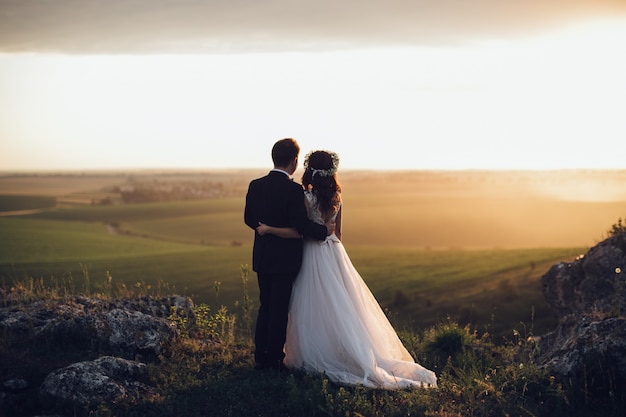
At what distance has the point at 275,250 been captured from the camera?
8.48 metres

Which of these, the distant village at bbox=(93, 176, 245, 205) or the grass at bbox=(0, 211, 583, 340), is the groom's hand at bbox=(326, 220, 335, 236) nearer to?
the grass at bbox=(0, 211, 583, 340)

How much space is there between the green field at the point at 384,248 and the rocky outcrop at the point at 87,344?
3.40 ft

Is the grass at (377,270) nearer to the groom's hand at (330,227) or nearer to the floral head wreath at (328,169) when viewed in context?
the groom's hand at (330,227)

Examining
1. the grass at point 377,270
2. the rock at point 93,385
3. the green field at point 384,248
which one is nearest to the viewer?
the rock at point 93,385

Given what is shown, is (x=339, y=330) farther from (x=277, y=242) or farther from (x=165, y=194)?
(x=165, y=194)

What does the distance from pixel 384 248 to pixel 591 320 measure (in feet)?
139

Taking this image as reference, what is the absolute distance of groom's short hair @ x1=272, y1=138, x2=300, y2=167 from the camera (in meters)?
8.20

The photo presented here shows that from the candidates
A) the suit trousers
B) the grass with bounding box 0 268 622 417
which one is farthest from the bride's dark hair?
the grass with bounding box 0 268 622 417

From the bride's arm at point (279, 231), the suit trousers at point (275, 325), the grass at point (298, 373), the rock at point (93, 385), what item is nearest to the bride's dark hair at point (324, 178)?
the bride's arm at point (279, 231)

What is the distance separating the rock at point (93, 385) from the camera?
269 inches

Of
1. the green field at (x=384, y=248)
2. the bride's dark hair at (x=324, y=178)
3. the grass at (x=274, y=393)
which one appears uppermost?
the bride's dark hair at (x=324, y=178)

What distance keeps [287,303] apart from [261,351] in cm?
81

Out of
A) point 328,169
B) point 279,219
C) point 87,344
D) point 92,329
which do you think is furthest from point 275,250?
point 87,344

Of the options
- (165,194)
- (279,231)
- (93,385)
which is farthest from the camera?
(165,194)
